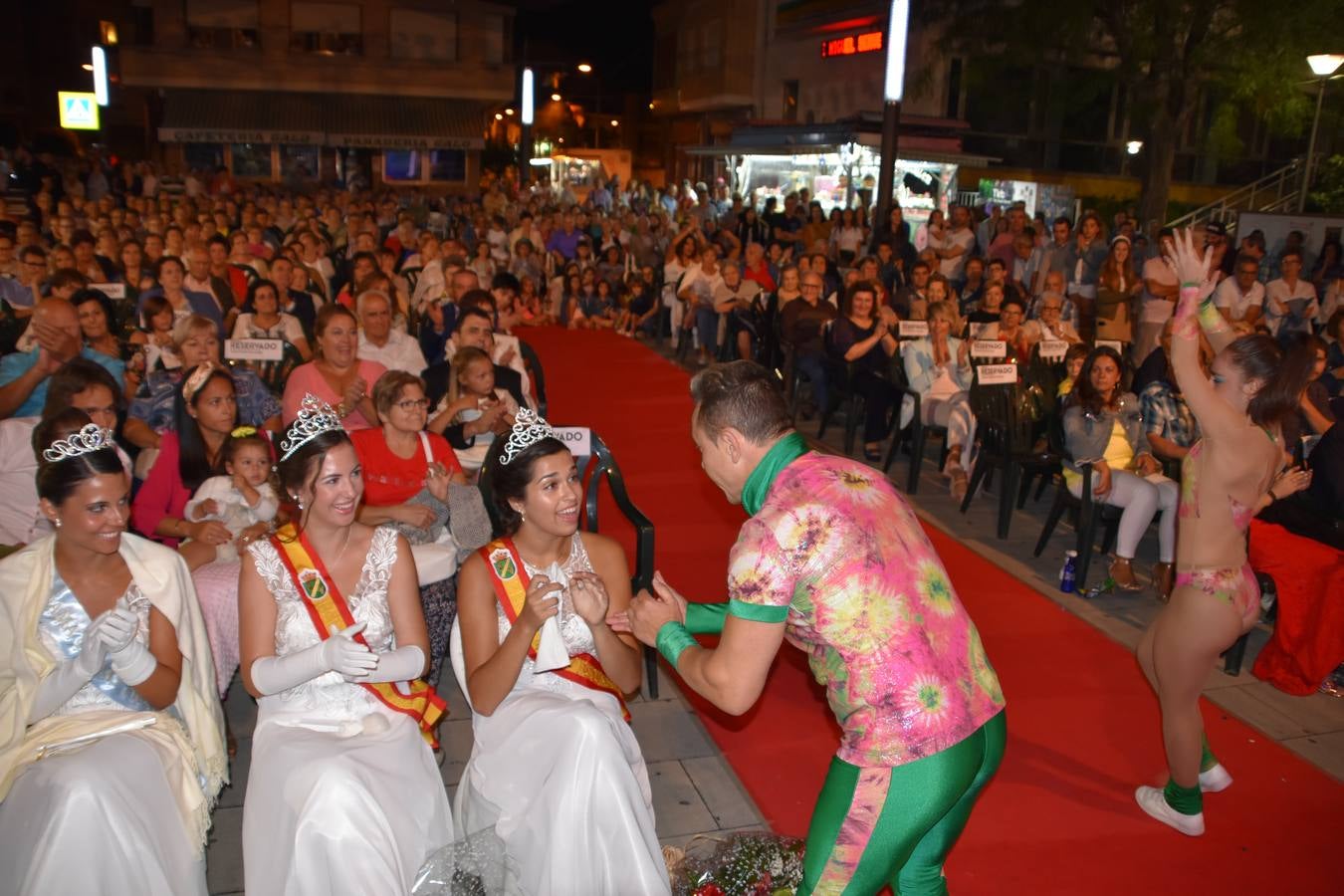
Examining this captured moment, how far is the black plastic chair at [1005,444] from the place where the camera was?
6.48m

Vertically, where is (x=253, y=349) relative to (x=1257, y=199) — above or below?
below

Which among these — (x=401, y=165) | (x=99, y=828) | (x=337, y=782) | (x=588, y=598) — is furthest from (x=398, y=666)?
(x=401, y=165)

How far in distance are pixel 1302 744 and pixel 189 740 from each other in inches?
162

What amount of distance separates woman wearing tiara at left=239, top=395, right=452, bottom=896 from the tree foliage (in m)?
18.1

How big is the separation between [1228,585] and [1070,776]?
1.08 metres

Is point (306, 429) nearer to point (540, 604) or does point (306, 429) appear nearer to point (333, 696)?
point (333, 696)

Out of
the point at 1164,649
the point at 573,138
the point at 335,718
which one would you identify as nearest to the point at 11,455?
the point at 335,718

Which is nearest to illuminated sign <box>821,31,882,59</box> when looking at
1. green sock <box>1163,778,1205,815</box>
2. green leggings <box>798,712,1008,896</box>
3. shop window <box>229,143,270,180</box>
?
shop window <box>229,143,270,180</box>

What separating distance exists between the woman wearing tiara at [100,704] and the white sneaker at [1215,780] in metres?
3.34

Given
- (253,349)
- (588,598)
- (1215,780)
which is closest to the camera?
(588,598)

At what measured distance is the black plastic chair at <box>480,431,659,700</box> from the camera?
172 inches

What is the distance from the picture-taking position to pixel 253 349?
620 centimetres

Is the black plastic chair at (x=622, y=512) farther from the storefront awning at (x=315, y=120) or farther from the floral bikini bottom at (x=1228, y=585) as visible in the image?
the storefront awning at (x=315, y=120)

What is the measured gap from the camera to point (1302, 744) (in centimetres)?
414
